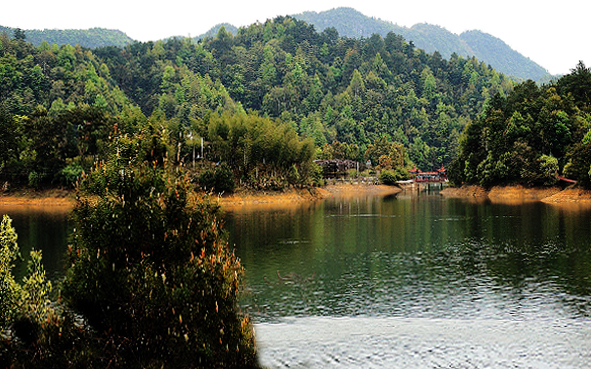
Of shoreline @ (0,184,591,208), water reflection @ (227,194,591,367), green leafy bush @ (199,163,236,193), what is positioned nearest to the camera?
water reflection @ (227,194,591,367)

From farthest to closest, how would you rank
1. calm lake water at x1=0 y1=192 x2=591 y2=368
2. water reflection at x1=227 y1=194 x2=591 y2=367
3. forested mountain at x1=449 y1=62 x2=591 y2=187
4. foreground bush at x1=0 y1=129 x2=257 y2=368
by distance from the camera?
1. forested mountain at x1=449 y1=62 x2=591 y2=187
2. water reflection at x1=227 y1=194 x2=591 y2=367
3. calm lake water at x1=0 y1=192 x2=591 y2=368
4. foreground bush at x1=0 y1=129 x2=257 y2=368

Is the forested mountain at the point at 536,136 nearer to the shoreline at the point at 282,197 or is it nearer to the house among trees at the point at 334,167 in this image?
the shoreline at the point at 282,197

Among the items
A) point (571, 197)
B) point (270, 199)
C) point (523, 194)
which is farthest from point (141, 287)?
point (523, 194)

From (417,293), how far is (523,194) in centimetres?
8603

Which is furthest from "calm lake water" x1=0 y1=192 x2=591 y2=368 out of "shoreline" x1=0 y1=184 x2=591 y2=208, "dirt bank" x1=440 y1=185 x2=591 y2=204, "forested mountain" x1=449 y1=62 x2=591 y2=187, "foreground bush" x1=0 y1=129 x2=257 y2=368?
"forested mountain" x1=449 y1=62 x2=591 y2=187

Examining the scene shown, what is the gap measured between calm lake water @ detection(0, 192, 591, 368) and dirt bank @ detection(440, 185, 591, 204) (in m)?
35.5

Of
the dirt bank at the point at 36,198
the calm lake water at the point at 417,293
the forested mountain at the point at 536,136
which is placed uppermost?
the forested mountain at the point at 536,136

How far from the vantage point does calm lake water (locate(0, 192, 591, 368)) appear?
72.4 ft

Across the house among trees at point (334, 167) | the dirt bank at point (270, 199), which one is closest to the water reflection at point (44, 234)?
the dirt bank at point (270, 199)

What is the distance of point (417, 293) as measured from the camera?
1232 inches

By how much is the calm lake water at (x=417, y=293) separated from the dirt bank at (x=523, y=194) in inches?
1397

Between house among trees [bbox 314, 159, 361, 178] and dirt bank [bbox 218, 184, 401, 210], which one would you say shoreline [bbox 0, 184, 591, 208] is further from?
house among trees [bbox 314, 159, 361, 178]

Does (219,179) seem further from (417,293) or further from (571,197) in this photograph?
(417,293)

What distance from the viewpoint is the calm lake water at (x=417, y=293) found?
22078 mm
